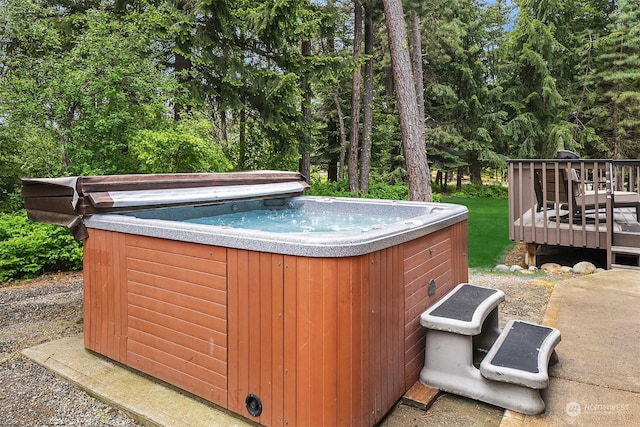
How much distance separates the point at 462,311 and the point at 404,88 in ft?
15.7

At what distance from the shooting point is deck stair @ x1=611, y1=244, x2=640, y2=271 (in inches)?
179

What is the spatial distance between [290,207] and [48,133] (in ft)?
11.1

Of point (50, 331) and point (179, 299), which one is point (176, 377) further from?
point (50, 331)

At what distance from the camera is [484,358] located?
7.06 feet

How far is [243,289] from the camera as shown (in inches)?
75.8

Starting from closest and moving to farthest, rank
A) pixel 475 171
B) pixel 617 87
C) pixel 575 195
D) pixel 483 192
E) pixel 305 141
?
pixel 575 195
pixel 305 141
pixel 617 87
pixel 483 192
pixel 475 171

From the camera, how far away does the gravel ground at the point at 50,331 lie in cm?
212

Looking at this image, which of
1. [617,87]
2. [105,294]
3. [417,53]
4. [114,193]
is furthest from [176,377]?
[617,87]

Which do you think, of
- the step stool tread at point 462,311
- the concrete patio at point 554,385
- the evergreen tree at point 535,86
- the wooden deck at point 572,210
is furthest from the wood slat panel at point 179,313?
the evergreen tree at point 535,86

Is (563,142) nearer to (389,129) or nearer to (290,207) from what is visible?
(389,129)

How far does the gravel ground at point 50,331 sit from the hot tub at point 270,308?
0.33m

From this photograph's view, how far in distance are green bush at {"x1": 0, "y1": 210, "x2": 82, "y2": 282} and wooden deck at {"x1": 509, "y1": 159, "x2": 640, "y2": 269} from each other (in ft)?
18.2

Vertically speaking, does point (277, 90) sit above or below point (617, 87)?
below

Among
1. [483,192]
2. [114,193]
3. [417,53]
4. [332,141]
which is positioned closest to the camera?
[114,193]
